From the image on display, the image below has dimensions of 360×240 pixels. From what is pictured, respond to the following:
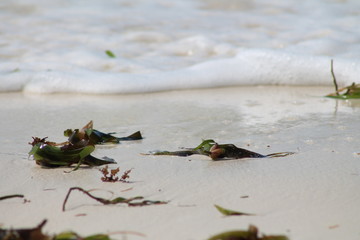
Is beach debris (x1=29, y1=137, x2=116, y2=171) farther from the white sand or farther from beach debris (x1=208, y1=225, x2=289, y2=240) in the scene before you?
beach debris (x1=208, y1=225, x2=289, y2=240)

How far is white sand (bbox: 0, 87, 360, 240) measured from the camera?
141 centimetres

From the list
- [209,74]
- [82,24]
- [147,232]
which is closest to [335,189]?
[147,232]

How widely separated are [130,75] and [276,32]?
156cm

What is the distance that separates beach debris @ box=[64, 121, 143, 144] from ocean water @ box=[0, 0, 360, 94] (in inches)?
47.6

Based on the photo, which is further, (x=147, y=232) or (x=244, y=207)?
(x=244, y=207)

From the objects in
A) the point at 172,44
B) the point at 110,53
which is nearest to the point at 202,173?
the point at 110,53

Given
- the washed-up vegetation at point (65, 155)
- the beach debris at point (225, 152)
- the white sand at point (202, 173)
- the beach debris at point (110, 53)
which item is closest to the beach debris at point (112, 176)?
the white sand at point (202, 173)

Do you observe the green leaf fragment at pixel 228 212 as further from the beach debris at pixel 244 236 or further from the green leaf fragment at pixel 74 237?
the green leaf fragment at pixel 74 237

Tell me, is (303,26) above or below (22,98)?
above

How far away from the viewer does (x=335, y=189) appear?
1.62m

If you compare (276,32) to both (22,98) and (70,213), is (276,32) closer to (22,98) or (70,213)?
(22,98)

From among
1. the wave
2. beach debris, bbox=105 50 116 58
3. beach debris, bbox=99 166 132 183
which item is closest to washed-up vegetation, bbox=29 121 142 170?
beach debris, bbox=99 166 132 183

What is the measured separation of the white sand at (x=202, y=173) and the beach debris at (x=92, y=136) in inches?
2.0

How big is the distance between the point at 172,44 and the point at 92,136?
7.98 ft
